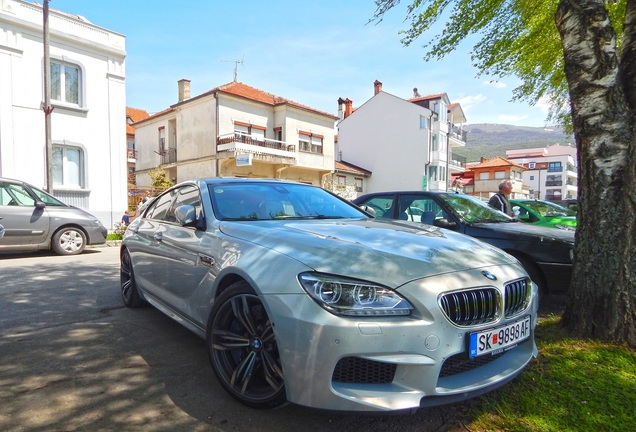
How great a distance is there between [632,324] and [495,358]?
1669 mm

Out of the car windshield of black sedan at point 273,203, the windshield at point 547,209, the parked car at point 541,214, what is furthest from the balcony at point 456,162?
the car windshield of black sedan at point 273,203

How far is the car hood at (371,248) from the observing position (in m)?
2.22

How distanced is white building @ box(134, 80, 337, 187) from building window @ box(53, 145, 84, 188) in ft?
28.4

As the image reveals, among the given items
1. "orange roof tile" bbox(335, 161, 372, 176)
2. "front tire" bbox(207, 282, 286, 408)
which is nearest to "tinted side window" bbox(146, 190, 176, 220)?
"front tire" bbox(207, 282, 286, 408)

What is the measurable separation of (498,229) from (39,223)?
29.1 ft

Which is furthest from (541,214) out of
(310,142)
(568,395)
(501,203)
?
(310,142)

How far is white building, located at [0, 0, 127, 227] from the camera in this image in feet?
46.8

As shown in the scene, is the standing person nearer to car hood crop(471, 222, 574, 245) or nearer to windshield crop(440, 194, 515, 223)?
windshield crop(440, 194, 515, 223)

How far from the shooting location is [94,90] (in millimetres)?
16312

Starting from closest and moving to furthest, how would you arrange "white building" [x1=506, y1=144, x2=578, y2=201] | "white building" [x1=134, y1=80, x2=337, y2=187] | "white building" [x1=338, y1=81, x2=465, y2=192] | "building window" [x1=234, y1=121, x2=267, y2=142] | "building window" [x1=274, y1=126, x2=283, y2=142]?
"white building" [x1=134, y1=80, x2=337, y2=187], "building window" [x1=234, y1=121, x2=267, y2=142], "building window" [x1=274, y1=126, x2=283, y2=142], "white building" [x1=338, y1=81, x2=465, y2=192], "white building" [x1=506, y1=144, x2=578, y2=201]

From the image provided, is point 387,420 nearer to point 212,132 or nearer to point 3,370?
point 3,370

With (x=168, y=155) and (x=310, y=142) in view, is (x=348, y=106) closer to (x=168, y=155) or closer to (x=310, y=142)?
(x=310, y=142)

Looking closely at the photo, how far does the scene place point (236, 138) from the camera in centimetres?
2450

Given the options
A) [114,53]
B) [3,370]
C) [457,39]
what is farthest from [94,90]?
[3,370]
